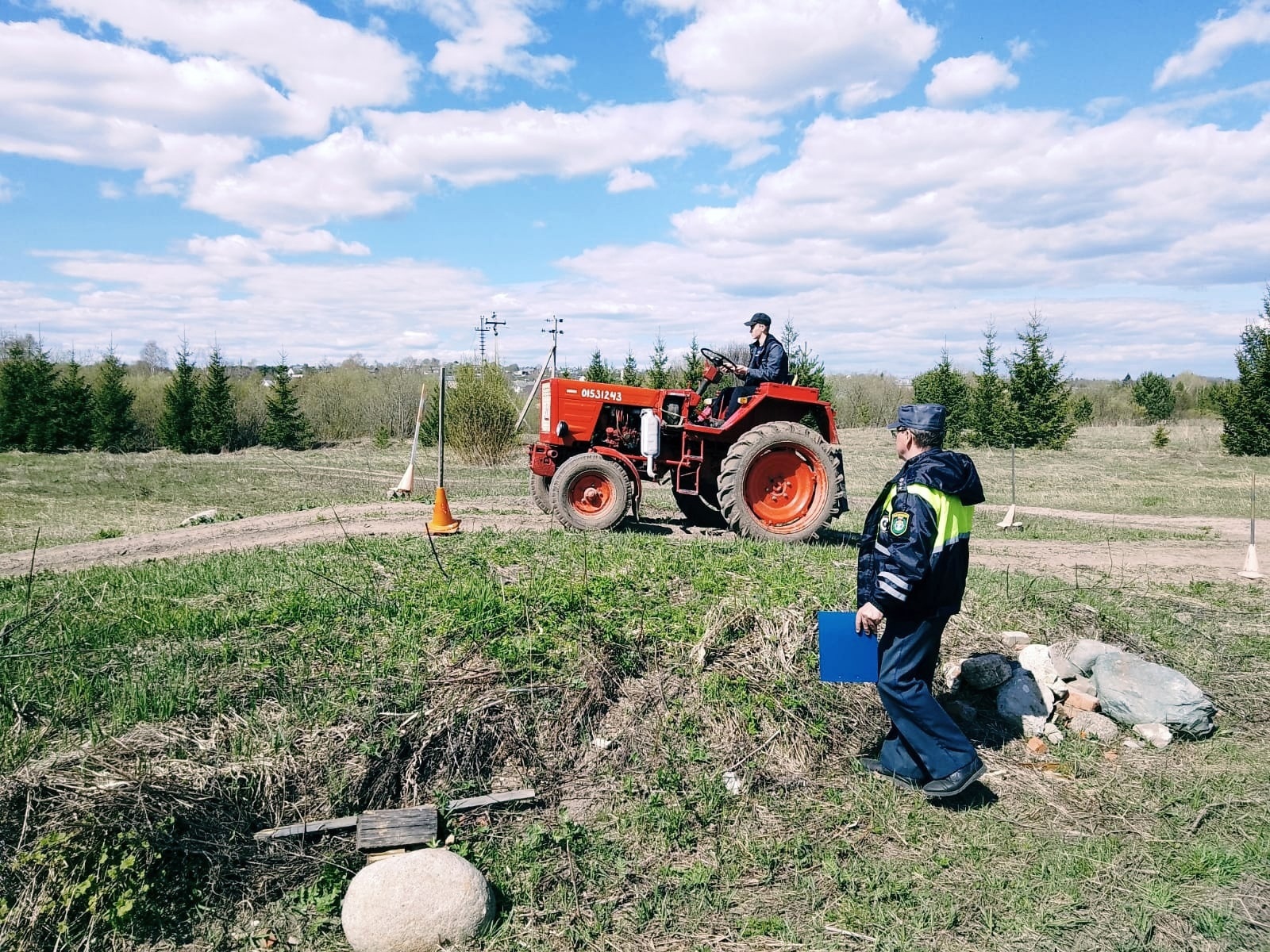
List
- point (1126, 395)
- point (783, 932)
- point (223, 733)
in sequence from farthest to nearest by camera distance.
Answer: point (1126, 395)
point (223, 733)
point (783, 932)

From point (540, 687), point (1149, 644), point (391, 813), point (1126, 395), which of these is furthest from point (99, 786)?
point (1126, 395)

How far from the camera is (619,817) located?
486cm

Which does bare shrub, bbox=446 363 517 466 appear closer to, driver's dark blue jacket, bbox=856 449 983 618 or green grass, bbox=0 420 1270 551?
green grass, bbox=0 420 1270 551

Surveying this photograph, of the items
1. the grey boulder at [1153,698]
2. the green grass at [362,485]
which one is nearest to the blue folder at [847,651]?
the grey boulder at [1153,698]

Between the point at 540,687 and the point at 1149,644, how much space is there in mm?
5450

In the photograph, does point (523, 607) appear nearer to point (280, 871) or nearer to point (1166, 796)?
point (280, 871)

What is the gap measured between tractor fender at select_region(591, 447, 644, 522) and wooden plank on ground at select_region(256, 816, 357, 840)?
5587 mm

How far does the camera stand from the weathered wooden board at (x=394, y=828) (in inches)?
175

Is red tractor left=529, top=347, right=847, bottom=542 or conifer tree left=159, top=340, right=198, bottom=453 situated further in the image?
conifer tree left=159, top=340, right=198, bottom=453

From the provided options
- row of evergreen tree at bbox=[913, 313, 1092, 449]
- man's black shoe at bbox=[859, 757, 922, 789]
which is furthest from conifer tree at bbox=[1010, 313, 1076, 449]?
man's black shoe at bbox=[859, 757, 922, 789]

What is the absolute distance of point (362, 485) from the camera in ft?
64.5

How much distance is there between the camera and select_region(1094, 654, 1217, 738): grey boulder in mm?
6121

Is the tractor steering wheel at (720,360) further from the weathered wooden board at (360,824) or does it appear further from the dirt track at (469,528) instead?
the weathered wooden board at (360,824)

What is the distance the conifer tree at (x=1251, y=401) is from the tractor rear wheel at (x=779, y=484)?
93.4ft
